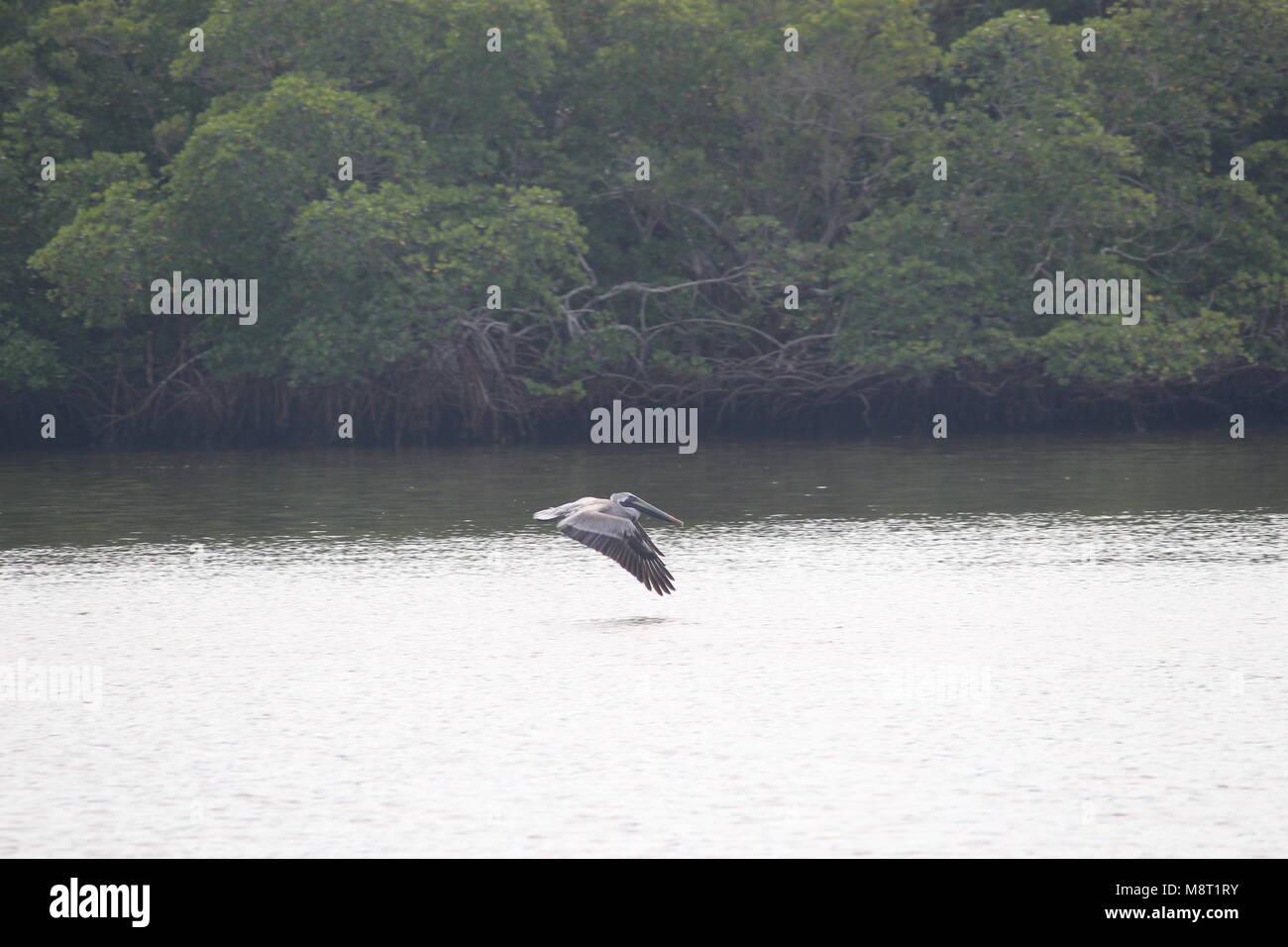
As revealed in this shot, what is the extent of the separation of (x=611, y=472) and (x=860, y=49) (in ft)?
40.1

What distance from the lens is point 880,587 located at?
14305mm

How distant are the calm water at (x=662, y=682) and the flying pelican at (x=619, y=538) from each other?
35 centimetres

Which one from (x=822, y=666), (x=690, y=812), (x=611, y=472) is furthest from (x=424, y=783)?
(x=611, y=472)

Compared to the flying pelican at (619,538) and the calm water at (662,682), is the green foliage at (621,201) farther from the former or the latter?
the flying pelican at (619,538)

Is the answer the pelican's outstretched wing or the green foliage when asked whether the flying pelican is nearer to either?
the pelican's outstretched wing

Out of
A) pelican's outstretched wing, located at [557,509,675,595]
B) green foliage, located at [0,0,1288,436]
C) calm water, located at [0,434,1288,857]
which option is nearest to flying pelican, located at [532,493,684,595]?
pelican's outstretched wing, located at [557,509,675,595]

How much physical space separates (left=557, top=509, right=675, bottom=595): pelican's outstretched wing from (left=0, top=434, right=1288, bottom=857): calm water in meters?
0.33

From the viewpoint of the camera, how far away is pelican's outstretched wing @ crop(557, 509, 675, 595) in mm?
13031

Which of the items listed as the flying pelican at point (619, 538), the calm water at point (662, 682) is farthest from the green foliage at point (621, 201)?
the flying pelican at point (619, 538)

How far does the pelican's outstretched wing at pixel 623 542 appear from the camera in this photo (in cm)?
1303

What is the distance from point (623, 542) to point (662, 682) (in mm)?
2622

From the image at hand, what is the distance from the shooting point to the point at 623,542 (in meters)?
13.2

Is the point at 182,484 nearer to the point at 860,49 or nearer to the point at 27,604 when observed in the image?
the point at 27,604

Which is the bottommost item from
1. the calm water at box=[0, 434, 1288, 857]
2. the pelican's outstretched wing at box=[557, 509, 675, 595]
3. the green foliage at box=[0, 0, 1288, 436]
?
the calm water at box=[0, 434, 1288, 857]
